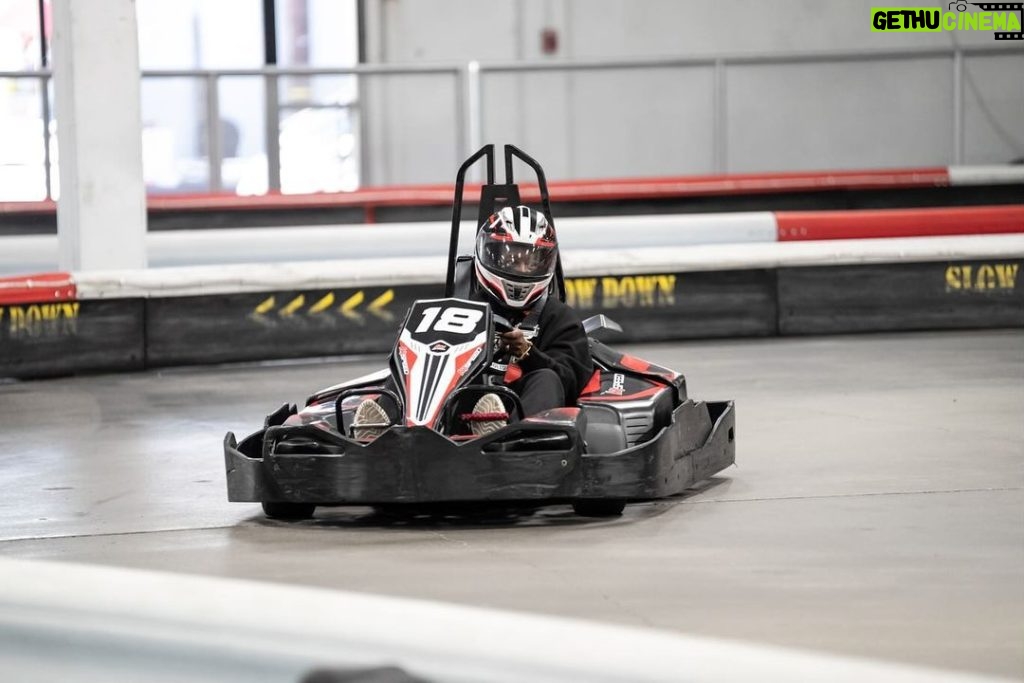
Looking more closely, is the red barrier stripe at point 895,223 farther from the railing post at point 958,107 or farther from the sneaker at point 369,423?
the sneaker at point 369,423

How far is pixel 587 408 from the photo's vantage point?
4.71 metres

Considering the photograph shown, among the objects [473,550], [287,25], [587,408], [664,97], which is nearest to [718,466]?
[587,408]

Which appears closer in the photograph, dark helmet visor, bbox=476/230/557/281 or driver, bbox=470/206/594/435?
driver, bbox=470/206/594/435

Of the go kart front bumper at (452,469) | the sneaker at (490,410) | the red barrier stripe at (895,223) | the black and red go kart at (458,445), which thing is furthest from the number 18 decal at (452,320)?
the red barrier stripe at (895,223)

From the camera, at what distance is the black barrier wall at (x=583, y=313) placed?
8766 millimetres

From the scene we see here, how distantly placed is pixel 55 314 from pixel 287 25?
626 cm

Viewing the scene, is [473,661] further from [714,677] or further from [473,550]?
[473,550]

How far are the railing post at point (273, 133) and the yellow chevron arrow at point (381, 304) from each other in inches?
136

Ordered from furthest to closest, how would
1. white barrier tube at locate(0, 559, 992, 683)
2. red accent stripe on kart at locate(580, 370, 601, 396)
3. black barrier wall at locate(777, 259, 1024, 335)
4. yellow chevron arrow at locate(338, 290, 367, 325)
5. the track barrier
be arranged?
black barrier wall at locate(777, 259, 1024, 335) → yellow chevron arrow at locate(338, 290, 367, 325) → the track barrier → red accent stripe on kart at locate(580, 370, 601, 396) → white barrier tube at locate(0, 559, 992, 683)

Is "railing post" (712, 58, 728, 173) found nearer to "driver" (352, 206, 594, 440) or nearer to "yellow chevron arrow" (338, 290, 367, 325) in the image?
"yellow chevron arrow" (338, 290, 367, 325)

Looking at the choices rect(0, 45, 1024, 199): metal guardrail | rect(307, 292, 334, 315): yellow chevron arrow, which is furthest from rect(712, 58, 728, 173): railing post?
rect(307, 292, 334, 315): yellow chevron arrow

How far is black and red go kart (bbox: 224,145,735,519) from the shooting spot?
4387 millimetres

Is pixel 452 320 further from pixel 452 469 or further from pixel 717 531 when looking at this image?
pixel 717 531

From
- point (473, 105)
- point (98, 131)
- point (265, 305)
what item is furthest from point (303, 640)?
point (473, 105)
